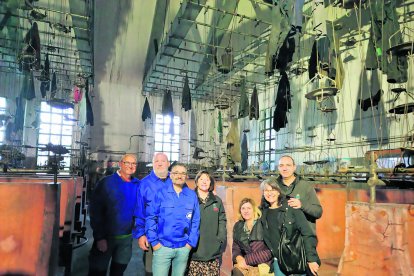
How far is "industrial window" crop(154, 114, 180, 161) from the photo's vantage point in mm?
18156

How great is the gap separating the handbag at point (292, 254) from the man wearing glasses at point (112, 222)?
1612 millimetres

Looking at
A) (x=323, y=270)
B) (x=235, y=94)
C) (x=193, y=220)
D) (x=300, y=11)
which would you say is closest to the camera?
(x=193, y=220)

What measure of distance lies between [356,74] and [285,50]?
569 cm

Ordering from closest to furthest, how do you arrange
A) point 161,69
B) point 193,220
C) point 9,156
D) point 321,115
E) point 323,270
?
point 193,220 → point 323,270 → point 9,156 → point 321,115 → point 161,69

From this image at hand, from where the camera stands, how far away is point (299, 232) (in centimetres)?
223

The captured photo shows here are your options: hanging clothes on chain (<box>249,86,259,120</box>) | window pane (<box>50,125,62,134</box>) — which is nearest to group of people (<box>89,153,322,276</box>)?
hanging clothes on chain (<box>249,86,259,120</box>)

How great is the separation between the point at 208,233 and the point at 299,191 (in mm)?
869

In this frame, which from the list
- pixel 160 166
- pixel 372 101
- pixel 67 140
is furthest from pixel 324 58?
pixel 67 140

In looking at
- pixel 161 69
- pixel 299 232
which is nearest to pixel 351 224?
pixel 299 232

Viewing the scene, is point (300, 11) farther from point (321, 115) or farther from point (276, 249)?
point (321, 115)

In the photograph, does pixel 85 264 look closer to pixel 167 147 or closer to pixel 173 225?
pixel 173 225

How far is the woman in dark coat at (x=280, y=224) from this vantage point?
7.27 ft

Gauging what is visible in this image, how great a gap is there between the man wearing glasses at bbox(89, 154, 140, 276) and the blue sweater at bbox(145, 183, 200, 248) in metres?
0.59

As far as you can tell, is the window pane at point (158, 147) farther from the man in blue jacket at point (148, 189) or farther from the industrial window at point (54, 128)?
the man in blue jacket at point (148, 189)
